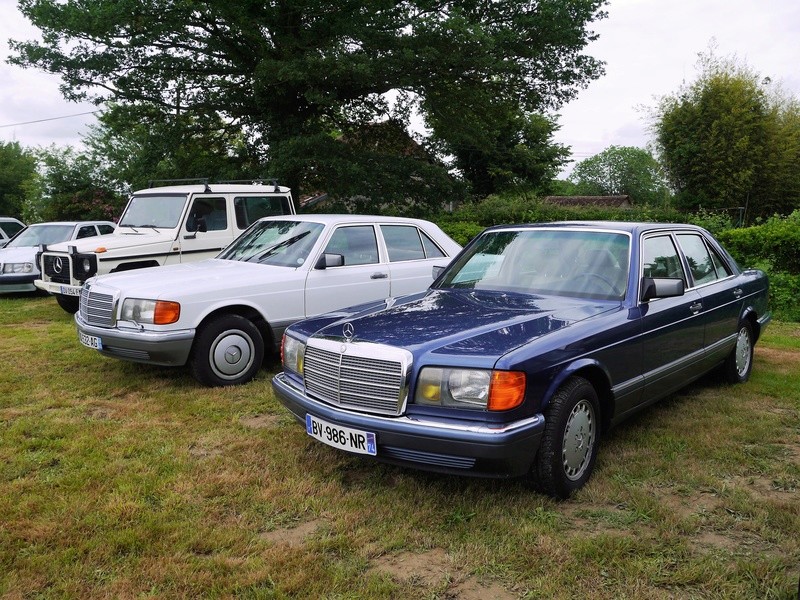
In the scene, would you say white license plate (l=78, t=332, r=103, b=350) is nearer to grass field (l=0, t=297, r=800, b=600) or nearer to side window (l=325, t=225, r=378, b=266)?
grass field (l=0, t=297, r=800, b=600)

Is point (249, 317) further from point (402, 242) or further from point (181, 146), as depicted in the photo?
point (181, 146)

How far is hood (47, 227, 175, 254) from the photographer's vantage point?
8578 millimetres

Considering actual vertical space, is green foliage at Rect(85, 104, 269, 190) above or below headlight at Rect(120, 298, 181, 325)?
above

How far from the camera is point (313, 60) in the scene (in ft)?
53.4

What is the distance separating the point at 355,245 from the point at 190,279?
1.77 metres

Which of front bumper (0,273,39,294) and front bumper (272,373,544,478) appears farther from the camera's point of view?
front bumper (0,273,39,294)

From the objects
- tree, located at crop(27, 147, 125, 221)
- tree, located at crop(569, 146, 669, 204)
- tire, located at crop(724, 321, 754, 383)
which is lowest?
tire, located at crop(724, 321, 754, 383)

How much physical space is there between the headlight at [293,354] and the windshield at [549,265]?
1393 millimetres

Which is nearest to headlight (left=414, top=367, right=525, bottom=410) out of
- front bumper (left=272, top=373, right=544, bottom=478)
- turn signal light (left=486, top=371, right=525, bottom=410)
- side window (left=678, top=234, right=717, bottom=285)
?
turn signal light (left=486, top=371, right=525, bottom=410)

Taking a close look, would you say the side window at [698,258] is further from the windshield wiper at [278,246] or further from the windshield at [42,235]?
the windshield at [42,235]

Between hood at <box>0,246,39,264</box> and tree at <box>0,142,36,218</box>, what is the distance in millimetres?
31405

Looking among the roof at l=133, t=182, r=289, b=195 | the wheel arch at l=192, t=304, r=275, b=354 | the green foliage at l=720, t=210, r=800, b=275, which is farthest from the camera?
the green foliage at l=720, t=210, r=800, b=275

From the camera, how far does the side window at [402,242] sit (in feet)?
23.5

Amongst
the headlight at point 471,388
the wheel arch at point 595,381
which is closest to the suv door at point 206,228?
the headlight at point 471,388
